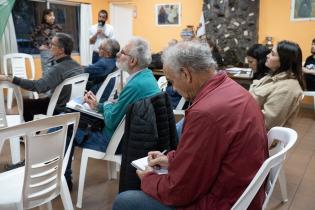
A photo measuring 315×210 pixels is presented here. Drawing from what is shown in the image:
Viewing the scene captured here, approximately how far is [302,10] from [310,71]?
4.26ft

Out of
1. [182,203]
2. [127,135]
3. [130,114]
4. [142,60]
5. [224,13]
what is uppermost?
[224,13]

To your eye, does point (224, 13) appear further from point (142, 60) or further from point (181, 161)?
point (181, 161)

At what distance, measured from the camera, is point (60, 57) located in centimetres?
276

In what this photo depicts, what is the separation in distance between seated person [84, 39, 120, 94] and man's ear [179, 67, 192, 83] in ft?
6.90

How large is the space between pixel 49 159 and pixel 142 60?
3.05 ft

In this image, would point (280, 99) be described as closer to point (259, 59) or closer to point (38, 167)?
point (259, 59)

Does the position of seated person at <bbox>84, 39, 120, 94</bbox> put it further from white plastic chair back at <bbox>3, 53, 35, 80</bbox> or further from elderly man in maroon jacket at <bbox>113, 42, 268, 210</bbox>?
elderly man in maroon jacket at <bbox>113, 42, 268, 210</bbox>

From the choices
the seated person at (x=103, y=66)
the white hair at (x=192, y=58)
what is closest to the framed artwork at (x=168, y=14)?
the seated person at (x=103, y=66)

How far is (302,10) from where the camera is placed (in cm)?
527

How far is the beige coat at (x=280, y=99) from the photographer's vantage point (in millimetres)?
2012

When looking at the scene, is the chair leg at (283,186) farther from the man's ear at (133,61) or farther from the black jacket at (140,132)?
the man's ear at (133,61)

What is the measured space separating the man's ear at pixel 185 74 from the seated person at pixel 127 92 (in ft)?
2.34

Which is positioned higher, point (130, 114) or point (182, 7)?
point (182, 7)

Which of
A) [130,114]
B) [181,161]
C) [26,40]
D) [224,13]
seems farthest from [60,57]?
[224,13]
